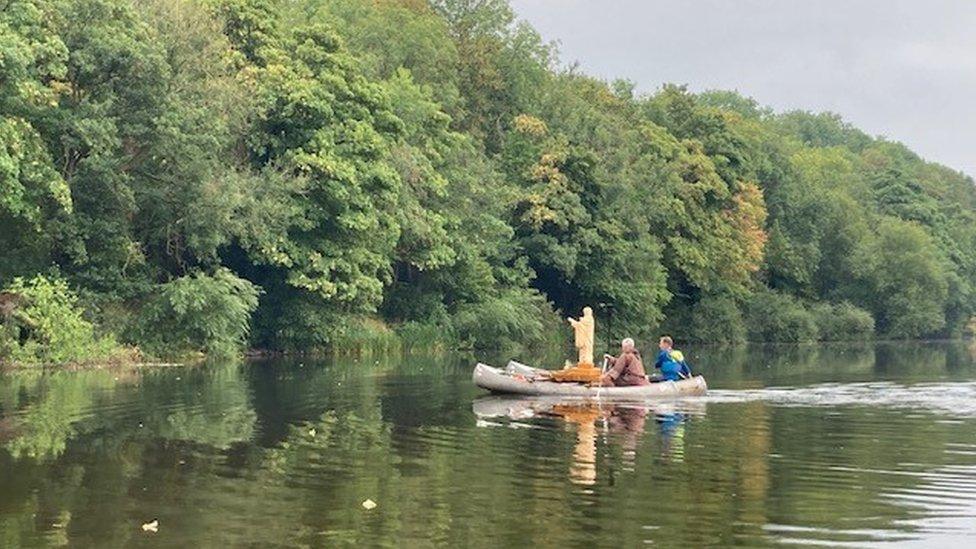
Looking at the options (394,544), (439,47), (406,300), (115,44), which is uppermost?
(439,47)

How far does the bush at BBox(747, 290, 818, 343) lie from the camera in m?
85.7

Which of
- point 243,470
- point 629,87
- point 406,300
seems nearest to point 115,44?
point 406,300

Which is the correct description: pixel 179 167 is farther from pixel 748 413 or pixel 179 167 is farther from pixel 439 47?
pixel 439 47

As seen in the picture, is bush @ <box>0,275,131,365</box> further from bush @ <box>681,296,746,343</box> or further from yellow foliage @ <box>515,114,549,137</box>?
bush @ <box>681,296,746,343</box>

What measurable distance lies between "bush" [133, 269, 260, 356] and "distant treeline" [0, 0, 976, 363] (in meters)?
0.10

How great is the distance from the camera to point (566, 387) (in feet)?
107

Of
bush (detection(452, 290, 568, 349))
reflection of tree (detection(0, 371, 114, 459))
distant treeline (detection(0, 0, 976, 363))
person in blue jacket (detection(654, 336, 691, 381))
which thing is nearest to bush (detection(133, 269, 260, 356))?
distant treeline (detection(0, 0, 976, 363))

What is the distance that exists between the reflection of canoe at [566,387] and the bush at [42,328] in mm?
13222

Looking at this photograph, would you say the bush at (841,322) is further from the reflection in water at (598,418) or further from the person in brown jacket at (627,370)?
the reflection in water at (598,418)

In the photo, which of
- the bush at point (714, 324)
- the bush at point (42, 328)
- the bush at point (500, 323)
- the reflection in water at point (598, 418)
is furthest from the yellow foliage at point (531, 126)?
the reflection in water at point (598, 418)

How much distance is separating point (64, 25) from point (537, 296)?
1149 inches

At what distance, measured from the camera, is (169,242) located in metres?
46.3

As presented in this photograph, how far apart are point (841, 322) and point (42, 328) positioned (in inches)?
2459

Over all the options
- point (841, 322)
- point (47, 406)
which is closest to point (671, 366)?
point (47, 406)
